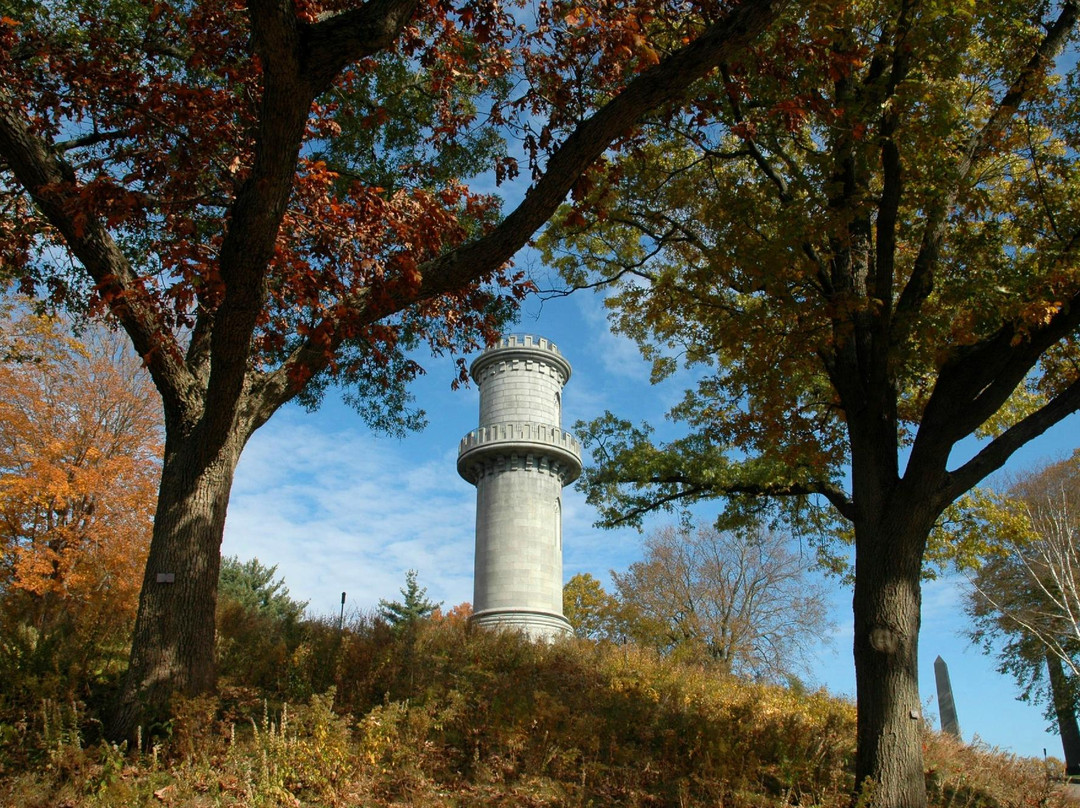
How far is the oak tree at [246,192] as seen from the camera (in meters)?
5.53

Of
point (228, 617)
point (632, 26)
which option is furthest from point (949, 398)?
point (228, 617)

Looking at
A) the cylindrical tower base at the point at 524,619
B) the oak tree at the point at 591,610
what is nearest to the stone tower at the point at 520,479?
the cylindrical tower base at the point at 524,619

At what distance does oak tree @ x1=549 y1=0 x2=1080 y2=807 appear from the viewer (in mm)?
7652

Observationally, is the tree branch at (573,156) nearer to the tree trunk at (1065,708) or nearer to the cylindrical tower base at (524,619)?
the cylindrical tower base at (524,619)

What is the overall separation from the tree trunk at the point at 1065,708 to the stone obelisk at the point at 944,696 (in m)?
9.58

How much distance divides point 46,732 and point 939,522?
49.6ft

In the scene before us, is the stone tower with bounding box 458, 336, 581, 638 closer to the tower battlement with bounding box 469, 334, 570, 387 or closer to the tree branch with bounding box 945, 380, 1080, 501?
the tower battlement with bounding box 469, 334, 570, 387

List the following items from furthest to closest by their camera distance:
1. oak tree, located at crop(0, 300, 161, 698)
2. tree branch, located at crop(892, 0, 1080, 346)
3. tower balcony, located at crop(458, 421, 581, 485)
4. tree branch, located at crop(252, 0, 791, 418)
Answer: tower balcony, located at crop(458, 421, 581, 485) < oak tree, located at crop(0, 300, 161, 698) < tree branch, located at crop(892, 0, 1080, 346) < tree branch, located at crop(252, 0, 791, 418)

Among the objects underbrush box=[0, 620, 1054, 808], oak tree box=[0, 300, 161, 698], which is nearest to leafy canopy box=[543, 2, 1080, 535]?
underbrush box=[0, 620, 1054, 808]

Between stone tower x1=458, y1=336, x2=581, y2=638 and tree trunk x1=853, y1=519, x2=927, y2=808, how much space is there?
1973 centimetres

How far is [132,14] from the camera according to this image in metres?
9.78

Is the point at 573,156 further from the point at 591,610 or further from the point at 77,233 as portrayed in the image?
the point at 591,610

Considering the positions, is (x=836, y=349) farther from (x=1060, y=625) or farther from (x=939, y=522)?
(x=1060, y=625)

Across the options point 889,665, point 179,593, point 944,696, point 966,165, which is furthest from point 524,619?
point 966,165
